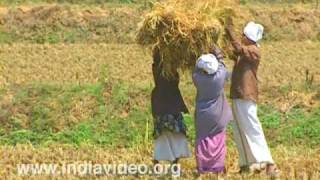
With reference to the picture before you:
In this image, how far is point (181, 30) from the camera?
23.9ft

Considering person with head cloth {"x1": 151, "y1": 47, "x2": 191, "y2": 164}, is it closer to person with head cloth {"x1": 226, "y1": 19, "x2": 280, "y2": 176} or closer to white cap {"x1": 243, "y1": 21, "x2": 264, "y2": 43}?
person with head cloth {"x1": 226, "y1": 19, "x2": 280, "y2": 176}

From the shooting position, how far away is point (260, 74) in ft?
48.8

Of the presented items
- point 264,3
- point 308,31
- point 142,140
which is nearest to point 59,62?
point 142,140

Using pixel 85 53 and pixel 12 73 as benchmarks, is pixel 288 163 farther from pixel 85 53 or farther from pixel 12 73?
pixel 85 53

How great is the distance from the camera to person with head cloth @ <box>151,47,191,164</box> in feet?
24.5

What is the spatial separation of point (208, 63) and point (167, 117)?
699 millimetres

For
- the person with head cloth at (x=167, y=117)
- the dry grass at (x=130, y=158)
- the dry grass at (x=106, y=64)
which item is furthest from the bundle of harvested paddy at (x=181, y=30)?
the dry grass at (x=106, y=64)

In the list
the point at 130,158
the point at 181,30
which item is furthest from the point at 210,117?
the point at 130,158

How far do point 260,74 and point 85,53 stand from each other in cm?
421

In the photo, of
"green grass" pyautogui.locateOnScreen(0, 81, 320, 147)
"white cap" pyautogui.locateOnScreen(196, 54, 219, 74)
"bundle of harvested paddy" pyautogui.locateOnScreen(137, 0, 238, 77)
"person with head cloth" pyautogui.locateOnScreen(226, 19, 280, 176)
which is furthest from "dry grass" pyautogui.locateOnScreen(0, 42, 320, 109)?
"white cap" pyautogui.locateOnScreen(196, 54, 219, 74)

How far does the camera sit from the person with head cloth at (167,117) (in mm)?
Answer: 7469

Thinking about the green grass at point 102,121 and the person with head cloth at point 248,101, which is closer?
the person with head cloth at point 248,101

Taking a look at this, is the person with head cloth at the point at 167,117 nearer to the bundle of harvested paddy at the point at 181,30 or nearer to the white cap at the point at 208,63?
the bundle of harvested paddy at the point at 181,30

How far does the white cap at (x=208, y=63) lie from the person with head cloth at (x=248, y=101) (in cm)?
33
